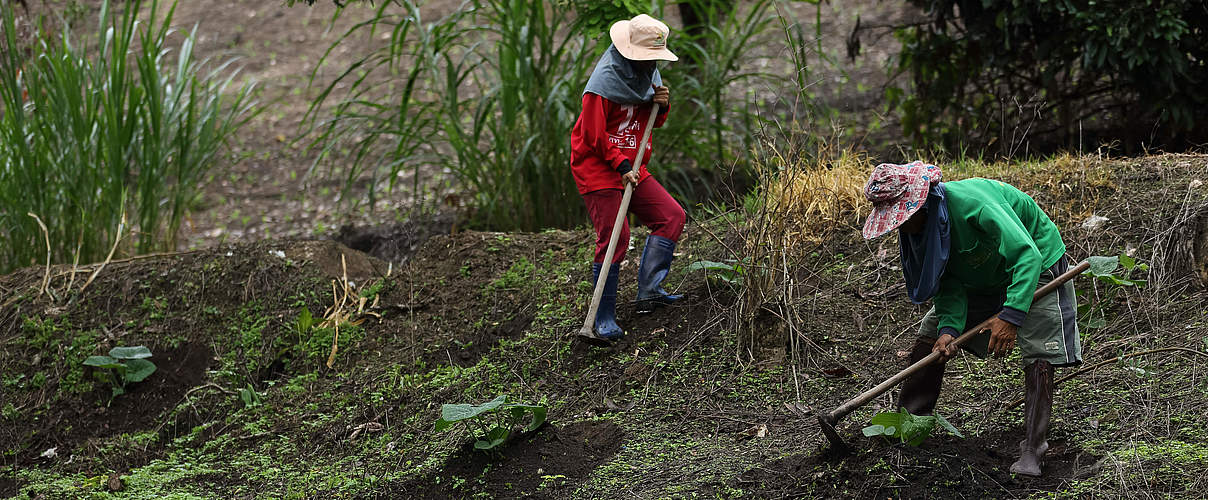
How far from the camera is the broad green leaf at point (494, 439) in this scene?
153 inches

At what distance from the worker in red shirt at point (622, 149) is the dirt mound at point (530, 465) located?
0.79 meters

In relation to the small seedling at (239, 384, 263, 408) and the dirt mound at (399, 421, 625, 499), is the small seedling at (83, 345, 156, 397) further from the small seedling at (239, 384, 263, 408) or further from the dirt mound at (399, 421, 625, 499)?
the dirt mound at (399, 421, 625, 499)

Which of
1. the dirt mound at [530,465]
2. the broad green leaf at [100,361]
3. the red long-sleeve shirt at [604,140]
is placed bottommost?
the broad green leaf at [100,361]

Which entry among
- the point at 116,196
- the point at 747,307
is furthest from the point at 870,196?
the point at 116,196

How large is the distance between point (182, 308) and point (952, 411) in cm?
417

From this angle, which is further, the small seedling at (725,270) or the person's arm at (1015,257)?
the small seedling at (725,270)

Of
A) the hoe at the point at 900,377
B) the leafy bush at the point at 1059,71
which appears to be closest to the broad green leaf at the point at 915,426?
the hoe at the point at 900,377

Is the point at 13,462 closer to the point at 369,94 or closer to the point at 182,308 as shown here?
the point at 182,308

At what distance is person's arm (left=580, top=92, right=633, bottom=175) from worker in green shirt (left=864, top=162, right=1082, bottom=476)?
156 centimetres

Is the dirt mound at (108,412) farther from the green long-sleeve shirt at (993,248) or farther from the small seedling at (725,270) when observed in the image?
the green long-sleeve shirt at (993,248)

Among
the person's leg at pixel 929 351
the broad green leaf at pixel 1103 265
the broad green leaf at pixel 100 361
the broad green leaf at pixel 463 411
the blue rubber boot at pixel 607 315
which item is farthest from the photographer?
the broad green leaf at pixel 100 361

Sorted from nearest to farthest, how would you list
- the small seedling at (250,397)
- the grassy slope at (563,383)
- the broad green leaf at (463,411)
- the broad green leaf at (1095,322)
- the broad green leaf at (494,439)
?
the grassy slope at (563,383)
the broad green leaf at (463,411)
the broad green leaf at (494,439)
the broad green leaf at (1095,322)
the small seedling at (250,397)

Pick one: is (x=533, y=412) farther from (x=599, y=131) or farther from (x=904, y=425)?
(x=904, y=425)

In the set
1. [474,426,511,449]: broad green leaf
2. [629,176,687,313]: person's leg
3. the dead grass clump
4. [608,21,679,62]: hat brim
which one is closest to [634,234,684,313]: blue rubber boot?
[629,176,687,313]: person's leg
